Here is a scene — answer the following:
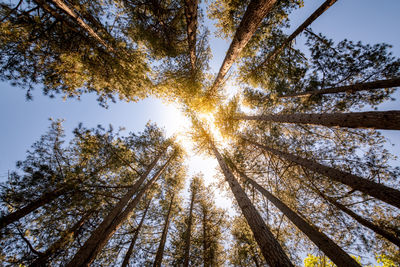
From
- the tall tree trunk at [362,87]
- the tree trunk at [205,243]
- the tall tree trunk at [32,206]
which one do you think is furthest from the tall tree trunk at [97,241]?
the tall tree trunk at [362,87]

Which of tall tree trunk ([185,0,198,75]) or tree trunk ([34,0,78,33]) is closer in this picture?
tree trunk ([34,0,78,33])

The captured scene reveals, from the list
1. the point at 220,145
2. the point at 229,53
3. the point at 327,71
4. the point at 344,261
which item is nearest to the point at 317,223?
the point at 344,261

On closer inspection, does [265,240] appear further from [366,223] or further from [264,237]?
[366,223]

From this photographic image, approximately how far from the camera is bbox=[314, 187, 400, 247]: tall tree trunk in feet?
14.6

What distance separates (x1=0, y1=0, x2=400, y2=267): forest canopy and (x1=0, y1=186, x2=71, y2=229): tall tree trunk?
25 mm

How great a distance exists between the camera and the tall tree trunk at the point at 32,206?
3.16m

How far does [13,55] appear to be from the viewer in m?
4.06

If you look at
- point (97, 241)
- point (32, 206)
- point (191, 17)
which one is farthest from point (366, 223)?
point (32, 206)

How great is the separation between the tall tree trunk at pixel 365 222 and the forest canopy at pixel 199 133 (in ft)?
0.11

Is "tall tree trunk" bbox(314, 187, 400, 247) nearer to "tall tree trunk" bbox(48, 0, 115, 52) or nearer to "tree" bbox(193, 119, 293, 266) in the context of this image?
"tree" bbox(193, 119, 293, 266)

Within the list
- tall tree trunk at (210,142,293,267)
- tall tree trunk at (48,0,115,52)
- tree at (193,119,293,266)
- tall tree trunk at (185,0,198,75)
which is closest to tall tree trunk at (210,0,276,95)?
tall tree trunk at (185,0,198,75)

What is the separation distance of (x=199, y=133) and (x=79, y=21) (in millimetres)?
7155

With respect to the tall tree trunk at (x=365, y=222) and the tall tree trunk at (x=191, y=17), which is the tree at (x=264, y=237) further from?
the tall tree trunk at (x=191, y=17)

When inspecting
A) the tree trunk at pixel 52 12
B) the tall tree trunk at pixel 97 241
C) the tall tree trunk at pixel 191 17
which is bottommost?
the tall tree trunk at pixel 97 241
